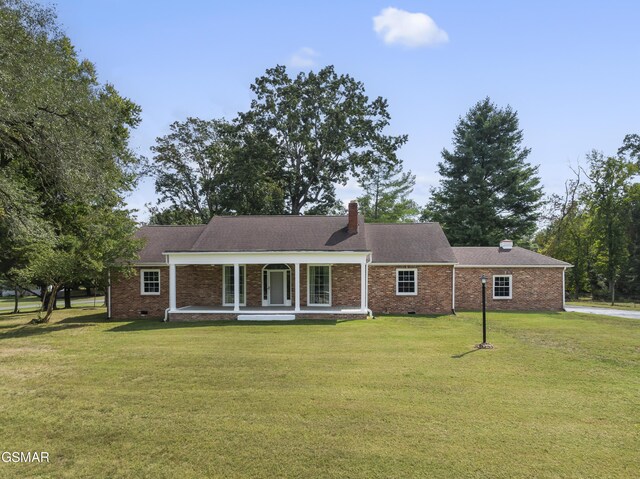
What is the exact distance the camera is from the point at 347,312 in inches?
740

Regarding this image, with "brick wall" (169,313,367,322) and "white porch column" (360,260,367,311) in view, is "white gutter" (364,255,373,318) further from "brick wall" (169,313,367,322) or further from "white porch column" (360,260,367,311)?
"brick wall" (169,313,367,322)

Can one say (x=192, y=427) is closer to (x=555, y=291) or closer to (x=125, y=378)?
(x=125, y=378)

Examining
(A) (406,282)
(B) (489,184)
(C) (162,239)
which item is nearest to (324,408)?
(A) (406,282)

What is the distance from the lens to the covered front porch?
19297 millimetres

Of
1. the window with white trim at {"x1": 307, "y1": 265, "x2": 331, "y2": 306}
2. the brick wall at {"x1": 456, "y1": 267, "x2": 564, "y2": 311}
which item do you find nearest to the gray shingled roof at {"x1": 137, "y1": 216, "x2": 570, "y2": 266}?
the brick wall at {"x1": 456, "y1": 267, "x2": 564, "y2": 311}

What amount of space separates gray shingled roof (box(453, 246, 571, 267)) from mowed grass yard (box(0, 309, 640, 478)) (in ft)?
32.7

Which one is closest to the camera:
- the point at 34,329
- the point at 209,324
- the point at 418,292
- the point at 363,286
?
the point at 34,329

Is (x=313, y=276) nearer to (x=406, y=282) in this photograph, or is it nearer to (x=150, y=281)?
(x=406, y=282)

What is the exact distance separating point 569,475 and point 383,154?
3487cm

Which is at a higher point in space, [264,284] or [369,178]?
[369,178]

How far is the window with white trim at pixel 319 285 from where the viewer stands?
2117 cm

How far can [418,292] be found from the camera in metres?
21.5

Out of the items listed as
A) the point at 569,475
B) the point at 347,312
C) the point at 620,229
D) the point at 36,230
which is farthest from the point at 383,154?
the point at 569,475

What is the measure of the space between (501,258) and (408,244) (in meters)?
5.38
